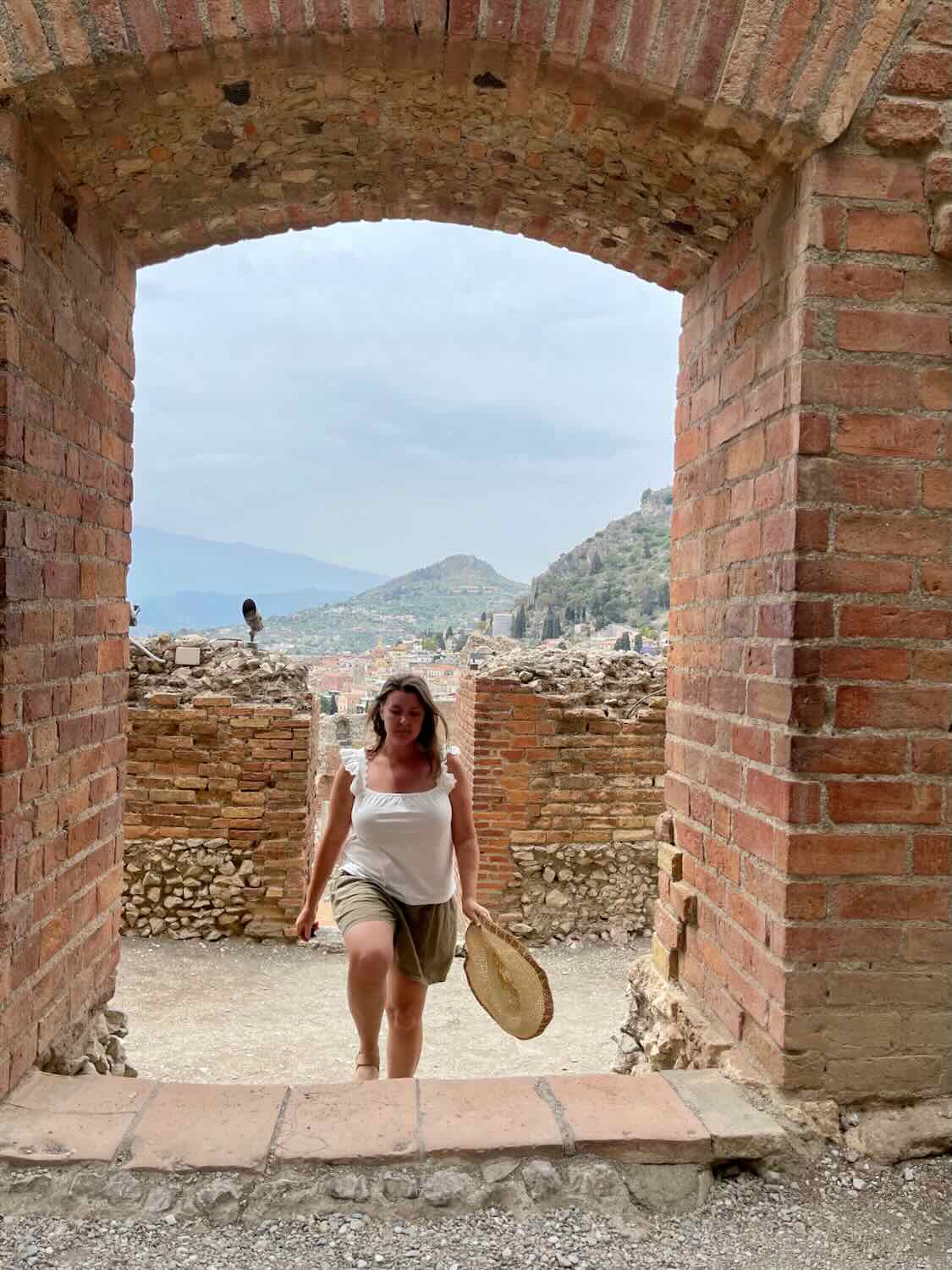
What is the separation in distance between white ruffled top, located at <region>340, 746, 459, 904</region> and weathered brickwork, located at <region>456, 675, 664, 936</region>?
3937 millimetres

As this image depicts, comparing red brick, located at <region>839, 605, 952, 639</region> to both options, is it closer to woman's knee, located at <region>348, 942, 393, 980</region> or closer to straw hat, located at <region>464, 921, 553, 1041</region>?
straw hat, located at <region>464, 921, 553, 1041</region>

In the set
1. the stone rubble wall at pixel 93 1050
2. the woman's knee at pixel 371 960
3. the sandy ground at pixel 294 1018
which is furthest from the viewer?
the sandy ground at pixel 294 1018

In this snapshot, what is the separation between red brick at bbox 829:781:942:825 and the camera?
231 centimetres

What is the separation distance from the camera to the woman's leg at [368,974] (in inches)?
123

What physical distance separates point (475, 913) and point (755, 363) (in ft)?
6.86

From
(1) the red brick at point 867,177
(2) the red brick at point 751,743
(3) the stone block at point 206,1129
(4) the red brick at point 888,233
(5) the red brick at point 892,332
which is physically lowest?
(3) the stone block at point 206,1129

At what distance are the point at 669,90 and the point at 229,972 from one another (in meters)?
6.02

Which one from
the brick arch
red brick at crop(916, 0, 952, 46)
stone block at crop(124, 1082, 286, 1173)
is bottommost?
stone block at crop(124, 1082, 286, 1173)

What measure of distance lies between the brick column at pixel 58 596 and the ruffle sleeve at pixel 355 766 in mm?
803

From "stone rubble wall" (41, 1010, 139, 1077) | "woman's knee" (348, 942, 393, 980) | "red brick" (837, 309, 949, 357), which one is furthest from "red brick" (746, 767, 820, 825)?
"stone rubble wall" (41, 1010, 139, 1077)

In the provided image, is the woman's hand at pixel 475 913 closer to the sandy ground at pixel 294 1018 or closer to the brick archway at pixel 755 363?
the brick archway at pixel 755 363

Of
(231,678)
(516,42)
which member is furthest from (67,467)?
(231,678)

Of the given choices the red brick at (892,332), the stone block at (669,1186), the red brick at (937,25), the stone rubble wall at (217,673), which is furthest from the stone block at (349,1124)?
the stone rubble wall at (217,673)

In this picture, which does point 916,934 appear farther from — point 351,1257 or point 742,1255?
point 351,1257
